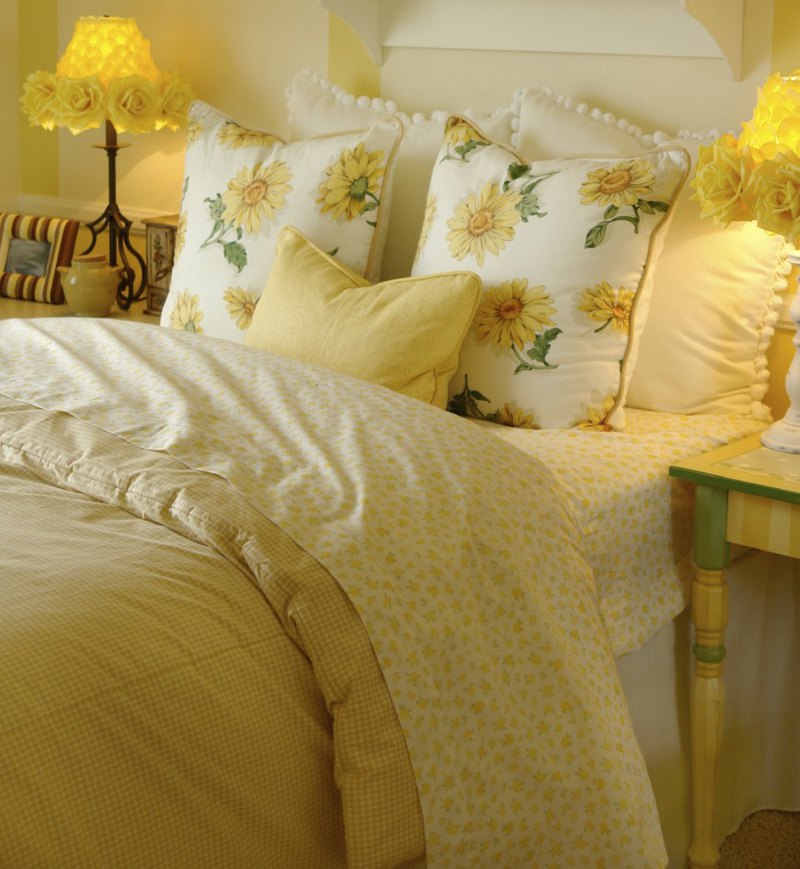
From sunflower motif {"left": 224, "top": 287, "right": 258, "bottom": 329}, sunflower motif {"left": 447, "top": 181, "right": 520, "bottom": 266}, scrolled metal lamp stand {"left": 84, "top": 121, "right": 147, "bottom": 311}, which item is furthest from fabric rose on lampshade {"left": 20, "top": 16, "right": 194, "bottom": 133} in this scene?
sunflower motif {"left": 447, "top": 181, "right": 520, "bottom": 266}

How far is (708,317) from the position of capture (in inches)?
77.0

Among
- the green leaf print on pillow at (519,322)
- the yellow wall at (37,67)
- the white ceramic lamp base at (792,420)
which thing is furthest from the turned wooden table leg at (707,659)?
the yellow wall at (37,67)

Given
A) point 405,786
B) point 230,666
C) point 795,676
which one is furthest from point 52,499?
point 795,676

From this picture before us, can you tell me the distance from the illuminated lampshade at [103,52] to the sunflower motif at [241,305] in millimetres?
851

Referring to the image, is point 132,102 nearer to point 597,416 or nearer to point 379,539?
point 597,416

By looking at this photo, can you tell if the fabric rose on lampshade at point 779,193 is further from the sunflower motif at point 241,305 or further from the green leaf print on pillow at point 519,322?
the sunflower motif at point 241,305

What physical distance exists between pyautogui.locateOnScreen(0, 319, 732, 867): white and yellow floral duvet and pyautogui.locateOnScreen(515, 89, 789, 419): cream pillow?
1.65 feet

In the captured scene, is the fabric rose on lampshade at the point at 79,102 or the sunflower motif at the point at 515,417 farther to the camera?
the fabric rose on lampshade at the point at 79,102

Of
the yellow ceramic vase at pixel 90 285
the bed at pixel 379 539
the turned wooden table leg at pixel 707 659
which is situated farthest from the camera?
the yellow ceramic vase at pixel 90 285

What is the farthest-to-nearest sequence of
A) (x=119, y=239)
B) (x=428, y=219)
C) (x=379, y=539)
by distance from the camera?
(x=119, y=239) < (x=428, y=219) < (x=379, y=539)

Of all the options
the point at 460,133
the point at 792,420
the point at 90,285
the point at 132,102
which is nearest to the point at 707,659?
the point at 792,420

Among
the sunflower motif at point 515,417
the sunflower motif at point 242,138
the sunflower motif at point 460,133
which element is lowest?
the sunflower motif at point 515,417

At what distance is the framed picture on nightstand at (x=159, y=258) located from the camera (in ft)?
9.27

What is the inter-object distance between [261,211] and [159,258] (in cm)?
68
